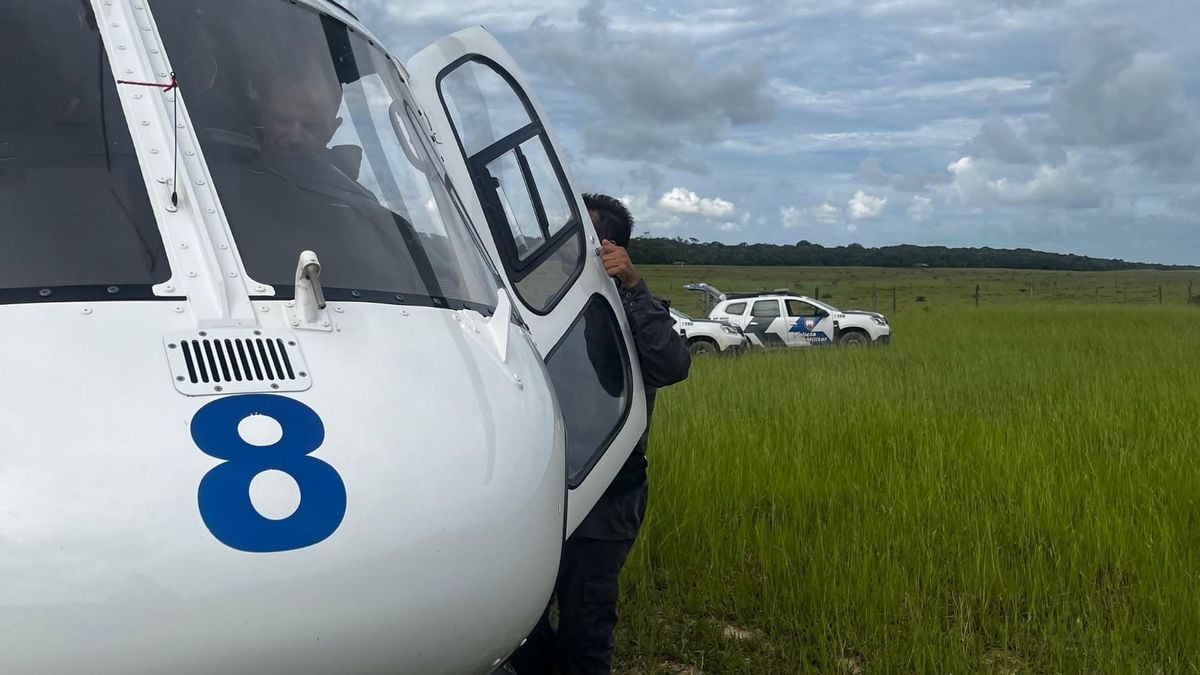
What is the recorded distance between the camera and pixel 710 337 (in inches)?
868

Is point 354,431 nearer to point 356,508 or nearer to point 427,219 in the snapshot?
point 356,508

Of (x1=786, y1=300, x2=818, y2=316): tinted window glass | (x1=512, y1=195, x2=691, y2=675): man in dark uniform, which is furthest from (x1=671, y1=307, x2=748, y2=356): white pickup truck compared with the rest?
(x1=512, y1=195, x2=691, y2=675): man in dark uniform

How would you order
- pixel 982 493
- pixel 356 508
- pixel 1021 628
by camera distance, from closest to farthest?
pixel 356 508 → pixel 1021 628 → pixel 982 493

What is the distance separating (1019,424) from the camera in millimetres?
8852

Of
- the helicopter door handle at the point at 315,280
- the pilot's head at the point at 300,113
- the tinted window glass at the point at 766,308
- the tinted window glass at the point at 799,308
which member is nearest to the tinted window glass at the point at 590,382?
the pilot's head at the point at 300,113

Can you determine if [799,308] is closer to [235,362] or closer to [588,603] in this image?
[588,603]

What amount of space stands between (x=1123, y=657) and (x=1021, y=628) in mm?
467

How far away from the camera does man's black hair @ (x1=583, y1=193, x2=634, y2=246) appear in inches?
168

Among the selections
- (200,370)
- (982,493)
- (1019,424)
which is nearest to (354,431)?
(200,370)

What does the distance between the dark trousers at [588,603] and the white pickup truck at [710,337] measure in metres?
18.2

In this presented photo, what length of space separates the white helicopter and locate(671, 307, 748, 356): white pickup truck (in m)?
18.7

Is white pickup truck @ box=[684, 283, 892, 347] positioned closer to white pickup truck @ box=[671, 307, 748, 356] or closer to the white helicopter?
white pickup truck @ box=[671, 307, 748, 356]

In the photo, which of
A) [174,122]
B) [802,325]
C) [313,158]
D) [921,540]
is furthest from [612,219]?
[802,325]

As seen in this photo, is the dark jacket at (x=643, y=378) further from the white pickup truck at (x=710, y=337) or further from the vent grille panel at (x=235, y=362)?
the white pickup truck at (x=710, y=337)
